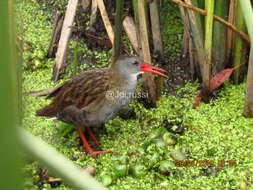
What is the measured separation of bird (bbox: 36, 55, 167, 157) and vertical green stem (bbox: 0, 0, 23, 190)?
8.11ft

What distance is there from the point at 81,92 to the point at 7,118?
2.57 meters

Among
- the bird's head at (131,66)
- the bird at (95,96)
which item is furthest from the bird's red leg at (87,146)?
the bird's head at (131,66)

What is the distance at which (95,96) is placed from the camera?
2.92m

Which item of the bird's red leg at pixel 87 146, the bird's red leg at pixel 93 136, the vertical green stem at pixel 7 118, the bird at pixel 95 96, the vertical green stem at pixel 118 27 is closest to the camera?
the vertical green stem at pixel 7 118

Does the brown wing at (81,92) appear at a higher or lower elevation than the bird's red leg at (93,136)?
higher

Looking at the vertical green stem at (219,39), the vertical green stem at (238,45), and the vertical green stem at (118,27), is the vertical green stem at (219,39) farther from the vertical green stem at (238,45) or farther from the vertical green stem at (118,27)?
the vertical green stem at (118,27)

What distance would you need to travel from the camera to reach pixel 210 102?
11.2ft

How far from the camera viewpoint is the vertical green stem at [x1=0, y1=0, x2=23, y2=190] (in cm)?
40

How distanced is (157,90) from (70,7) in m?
1.04

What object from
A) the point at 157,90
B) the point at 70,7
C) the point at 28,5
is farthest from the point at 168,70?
the point at 28,5

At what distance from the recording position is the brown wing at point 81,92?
9.61 feet

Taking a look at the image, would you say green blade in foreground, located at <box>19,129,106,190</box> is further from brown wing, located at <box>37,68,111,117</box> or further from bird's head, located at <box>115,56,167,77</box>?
bird's head, located at <box>115,56,167,77</box>

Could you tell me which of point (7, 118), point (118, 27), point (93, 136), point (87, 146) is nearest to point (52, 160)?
point (7, 118)

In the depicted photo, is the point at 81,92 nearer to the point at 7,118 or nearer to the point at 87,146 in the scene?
the point at 87,146
